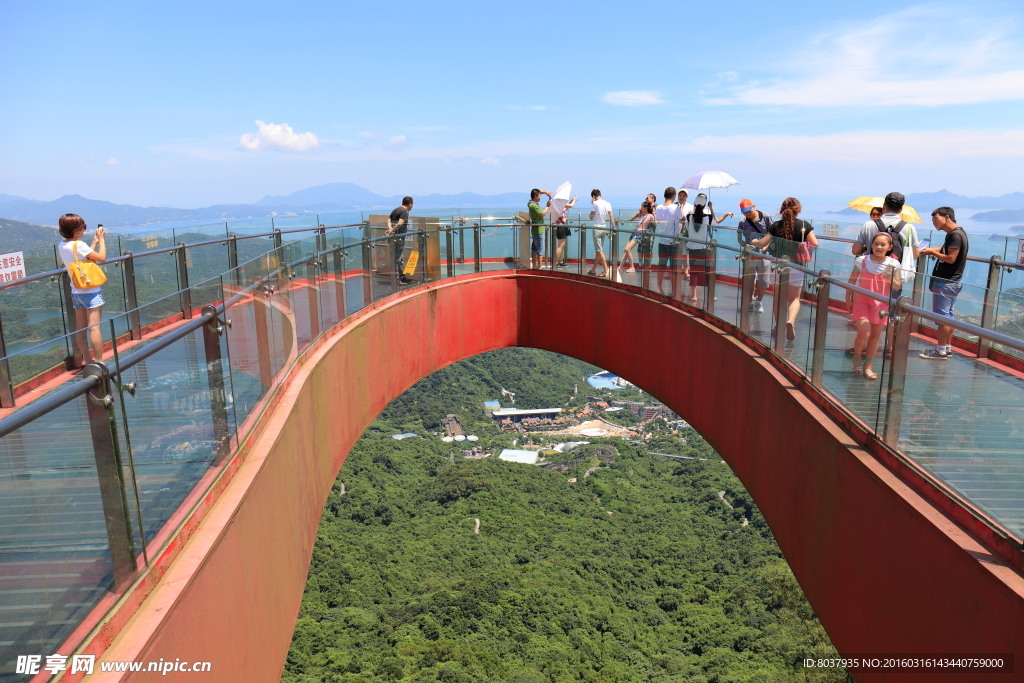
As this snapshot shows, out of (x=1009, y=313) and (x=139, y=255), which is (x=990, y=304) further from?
(x=139, y=255)

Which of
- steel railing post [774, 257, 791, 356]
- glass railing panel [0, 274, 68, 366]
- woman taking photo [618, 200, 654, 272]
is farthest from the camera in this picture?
woman taking photo [618, 200, 654, 272]

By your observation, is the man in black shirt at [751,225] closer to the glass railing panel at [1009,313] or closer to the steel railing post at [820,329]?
the steel railing post at [820,329]

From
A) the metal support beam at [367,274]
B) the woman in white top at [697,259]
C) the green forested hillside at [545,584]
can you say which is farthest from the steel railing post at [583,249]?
the green forested hillside at [545,584]

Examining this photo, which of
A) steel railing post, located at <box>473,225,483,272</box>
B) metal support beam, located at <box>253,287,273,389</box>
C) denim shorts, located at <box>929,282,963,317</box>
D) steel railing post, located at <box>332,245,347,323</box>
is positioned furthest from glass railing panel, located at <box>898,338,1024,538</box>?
steel railing post, located at <box>473,225,483,272</box>

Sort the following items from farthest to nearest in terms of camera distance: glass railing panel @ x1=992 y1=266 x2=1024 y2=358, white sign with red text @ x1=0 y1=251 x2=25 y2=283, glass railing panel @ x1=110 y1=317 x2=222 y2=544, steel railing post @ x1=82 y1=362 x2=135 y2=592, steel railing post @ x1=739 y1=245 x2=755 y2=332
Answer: white sign with red text @ x1=0 y1=251 x2=25 y2=283, steel railing post @ x1=739 y1=245 x2=755 y2=332, glass railing panel @ x1=992 y1=266 x2=1024 y2=358, glass railing panel @ x1=110 y1=317 x2=222 y2=544, steel railing post @ x1=82 y1=362 x2=135 y2=592

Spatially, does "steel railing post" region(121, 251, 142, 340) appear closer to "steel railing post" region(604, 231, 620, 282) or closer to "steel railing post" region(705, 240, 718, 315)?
"steel railing post" region(705, 240, 718, 315)

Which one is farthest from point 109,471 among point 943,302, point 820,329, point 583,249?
point 583,249

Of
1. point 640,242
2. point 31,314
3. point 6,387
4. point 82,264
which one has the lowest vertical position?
point 6,387

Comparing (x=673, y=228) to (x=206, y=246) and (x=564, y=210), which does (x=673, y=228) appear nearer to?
(x=564, y=210)
